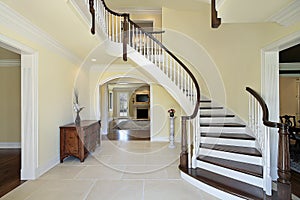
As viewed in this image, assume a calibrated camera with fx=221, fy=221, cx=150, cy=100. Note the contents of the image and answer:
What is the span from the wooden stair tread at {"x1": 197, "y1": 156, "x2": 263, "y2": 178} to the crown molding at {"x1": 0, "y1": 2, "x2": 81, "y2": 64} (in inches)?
139

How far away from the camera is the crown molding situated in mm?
2963

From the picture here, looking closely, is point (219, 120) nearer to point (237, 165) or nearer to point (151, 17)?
point (237, 165)

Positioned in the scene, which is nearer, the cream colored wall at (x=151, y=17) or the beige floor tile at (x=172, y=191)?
the beige floor tile at (x=172, y=191)

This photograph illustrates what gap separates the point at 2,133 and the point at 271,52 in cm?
722

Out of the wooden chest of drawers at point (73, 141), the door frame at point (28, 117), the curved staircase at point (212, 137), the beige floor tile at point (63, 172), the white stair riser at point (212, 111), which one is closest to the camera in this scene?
the curved staircase at point (212, 137)

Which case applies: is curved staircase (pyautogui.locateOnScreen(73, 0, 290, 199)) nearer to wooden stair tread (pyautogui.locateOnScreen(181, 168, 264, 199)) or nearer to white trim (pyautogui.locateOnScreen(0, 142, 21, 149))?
wooden stair tread (pyautogui.locateOnScreen(181, 168, 264, 199))

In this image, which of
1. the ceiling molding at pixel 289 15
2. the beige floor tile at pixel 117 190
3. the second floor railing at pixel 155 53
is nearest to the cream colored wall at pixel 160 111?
the second floor railing at pixel 155 53

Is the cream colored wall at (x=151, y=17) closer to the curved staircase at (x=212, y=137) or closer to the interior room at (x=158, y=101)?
the interior room at (x=158, y=101)

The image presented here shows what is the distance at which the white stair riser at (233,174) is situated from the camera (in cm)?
305

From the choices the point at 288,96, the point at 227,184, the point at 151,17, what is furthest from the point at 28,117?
the point at 288,96

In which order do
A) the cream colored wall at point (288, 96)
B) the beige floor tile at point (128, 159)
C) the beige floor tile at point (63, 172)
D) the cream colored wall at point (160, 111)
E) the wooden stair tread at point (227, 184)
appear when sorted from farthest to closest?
the cream colored wall at point (288, 96) → the cream colored wall at point (160, 111) → the beige floor tile at point (128, 159) → the beige floor tile at point (63, 172) → the wooden stair tread at point (227, 184)

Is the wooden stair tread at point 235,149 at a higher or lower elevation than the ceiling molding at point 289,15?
lower

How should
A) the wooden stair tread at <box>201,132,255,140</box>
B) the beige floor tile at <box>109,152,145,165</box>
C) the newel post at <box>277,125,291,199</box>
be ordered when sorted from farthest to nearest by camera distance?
the beige floor tile at <box>109,152,145,165</box>, the wooden stair tread at <box>201,132,255,140</box>, the newel post at <box>277,125,291,199</box>

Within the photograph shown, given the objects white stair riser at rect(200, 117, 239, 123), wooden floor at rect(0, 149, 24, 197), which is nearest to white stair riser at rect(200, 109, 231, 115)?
white stair riser at rect(200, 117, 239, 123)
